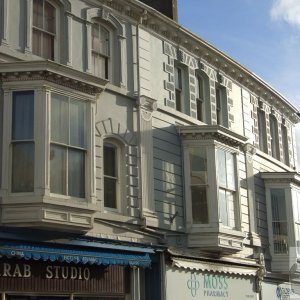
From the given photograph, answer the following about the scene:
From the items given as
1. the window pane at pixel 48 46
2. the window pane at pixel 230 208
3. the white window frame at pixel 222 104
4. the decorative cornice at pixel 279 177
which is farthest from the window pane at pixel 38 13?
the decorative cornice at pixel 279 177

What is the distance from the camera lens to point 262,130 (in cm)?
2956

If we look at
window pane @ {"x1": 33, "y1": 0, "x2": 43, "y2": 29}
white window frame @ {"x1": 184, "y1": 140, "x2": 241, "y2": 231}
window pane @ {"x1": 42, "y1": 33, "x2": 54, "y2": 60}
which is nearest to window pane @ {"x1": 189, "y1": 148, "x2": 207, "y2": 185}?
white window frame @ {"x1": 184, "y1": 140, "x2": 241, "y2": 231}

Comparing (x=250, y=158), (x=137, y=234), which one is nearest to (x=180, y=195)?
(x=137, y=234)

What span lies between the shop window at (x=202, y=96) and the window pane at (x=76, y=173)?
8.02 metres

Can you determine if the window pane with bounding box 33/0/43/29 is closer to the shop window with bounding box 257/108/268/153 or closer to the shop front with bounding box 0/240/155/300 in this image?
the shop front with bounding box 0/240/155/300

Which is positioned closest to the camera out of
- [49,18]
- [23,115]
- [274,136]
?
[23,115]

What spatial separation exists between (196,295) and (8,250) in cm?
813

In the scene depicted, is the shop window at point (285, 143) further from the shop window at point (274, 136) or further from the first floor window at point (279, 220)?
the first floor window at point (279, 220)

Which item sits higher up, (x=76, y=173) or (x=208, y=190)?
(x=208, y=190)

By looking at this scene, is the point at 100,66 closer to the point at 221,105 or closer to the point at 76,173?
the point at 76,173

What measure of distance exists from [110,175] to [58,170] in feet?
9.89

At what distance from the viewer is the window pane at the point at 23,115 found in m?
16.6

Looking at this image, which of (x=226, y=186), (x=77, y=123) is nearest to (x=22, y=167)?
(x=77, y=123)

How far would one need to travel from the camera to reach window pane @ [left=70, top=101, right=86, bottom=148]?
17.5 metres
